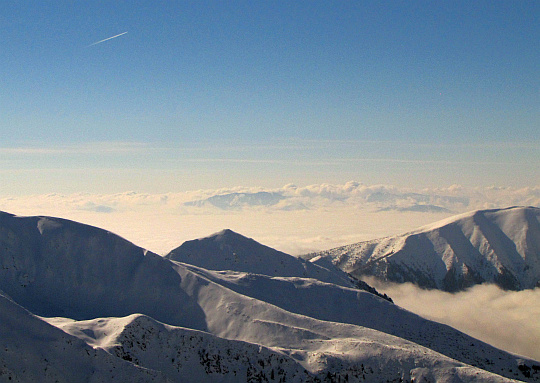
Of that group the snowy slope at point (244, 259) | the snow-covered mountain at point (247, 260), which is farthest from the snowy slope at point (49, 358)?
the snowy slope at point (244, 259)

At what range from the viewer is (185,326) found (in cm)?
9744

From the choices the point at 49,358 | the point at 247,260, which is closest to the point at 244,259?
the point at 247,260

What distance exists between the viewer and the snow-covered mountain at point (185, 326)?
207ft

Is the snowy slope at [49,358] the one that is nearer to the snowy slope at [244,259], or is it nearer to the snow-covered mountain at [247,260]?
the snow-covered mountain at [247,260]

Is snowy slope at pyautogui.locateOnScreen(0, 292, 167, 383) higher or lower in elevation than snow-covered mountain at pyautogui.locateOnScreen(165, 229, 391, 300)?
higher

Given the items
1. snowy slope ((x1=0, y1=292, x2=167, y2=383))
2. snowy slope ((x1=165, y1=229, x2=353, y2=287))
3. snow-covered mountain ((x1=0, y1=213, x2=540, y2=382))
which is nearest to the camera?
snowy slope ((x1=0, y1=292, x2=167, y2=383))

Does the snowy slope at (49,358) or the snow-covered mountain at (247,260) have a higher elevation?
the snowy slope at (49,358)

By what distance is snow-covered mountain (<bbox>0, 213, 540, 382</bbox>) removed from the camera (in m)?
63.0

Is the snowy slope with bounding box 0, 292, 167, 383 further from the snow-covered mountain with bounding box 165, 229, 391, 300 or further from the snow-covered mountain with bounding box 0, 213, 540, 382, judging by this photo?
Result: the snow-covered mountain with bounding box 165, 229, 391, 300

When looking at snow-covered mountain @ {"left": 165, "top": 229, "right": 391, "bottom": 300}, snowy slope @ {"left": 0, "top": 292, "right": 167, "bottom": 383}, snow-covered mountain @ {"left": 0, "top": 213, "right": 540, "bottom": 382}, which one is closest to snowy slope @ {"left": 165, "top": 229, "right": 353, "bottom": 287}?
snow-covered mountain @ {"left": 165, "top": 229, "right": 391, "bottom": 300}

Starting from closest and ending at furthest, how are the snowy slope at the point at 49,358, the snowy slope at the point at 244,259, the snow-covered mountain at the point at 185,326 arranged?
the snowy slope at the point at 49,358
the snow-covered mountain at the point at 185,326
the snowy slope at the point at 244,259

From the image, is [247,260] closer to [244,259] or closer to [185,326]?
[244,259]

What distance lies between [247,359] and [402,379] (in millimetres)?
26466

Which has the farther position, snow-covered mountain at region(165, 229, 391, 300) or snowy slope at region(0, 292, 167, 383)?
snow-covered mountain at region(165, 229, 391, 300)
